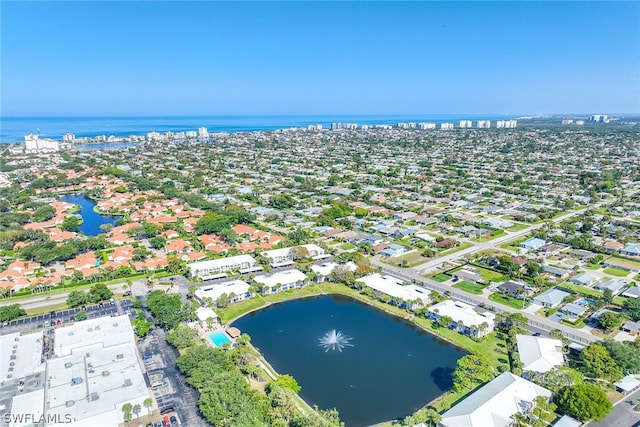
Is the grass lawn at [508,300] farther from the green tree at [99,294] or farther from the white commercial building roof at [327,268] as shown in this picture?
the green tree at [99,294]

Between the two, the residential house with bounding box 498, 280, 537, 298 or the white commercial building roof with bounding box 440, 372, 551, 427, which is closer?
the white commercial building roof with bounding box 440, 372, 551, 427

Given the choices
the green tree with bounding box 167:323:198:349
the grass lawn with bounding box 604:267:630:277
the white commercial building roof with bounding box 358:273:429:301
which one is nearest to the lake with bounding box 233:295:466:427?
the white commercial building roof with bounding box 358:273:429:301

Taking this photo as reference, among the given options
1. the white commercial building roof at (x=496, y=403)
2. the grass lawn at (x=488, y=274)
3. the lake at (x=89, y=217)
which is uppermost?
the white commercial building roof at (x=496, y=403)

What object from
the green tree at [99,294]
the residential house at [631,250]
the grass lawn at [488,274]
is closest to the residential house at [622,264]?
the residential house at [631,250]

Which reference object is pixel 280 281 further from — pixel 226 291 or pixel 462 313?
pixel 462 313

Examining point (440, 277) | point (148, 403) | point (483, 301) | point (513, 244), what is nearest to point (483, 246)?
point (513, 244)

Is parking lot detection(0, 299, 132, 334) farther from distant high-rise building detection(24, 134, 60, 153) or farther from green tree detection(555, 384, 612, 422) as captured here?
distant high-rise building detection(24, 134, 60, 153)

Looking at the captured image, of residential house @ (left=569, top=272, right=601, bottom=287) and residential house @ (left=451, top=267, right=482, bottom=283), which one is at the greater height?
residential house @ (left=569, top=272, right=601, bottom=287)

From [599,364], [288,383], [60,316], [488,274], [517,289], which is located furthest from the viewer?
[488,274]
